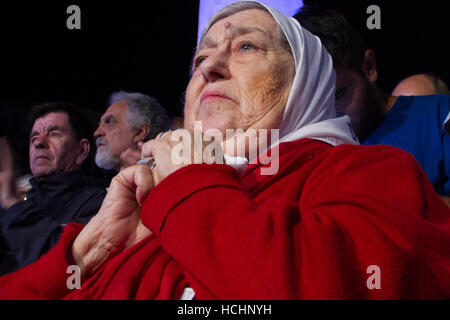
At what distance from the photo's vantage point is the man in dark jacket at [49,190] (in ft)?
6.70

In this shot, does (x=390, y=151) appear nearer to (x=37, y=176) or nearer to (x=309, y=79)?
(x=309, y=79)

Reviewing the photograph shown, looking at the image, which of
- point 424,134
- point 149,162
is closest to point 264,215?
point 149,162

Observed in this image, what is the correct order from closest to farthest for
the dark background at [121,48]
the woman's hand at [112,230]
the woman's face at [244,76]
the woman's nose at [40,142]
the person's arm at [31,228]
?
the woman's hand at [112,230], the woman's face at [244,76], the person's arm at [31,228], the dark background at [121,48], the woman's nose at [40,142]

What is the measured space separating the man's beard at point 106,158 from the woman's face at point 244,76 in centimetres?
174

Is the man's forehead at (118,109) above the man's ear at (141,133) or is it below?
above

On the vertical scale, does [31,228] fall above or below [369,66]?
below

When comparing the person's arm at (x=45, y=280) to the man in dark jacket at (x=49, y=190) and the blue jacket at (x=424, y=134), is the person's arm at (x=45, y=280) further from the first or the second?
the blue jacket at (x=424, y=134)

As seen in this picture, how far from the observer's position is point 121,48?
121 inches

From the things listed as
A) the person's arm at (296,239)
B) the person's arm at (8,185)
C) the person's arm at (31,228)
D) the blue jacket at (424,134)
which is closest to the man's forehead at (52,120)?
the person's arm at (8,185)

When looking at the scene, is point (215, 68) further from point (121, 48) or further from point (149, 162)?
point (121, 48)

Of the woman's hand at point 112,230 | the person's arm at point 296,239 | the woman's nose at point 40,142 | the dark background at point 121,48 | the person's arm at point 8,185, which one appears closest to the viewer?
the person's arm at point 296,239

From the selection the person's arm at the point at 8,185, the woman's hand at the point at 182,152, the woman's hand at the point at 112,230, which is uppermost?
Answer: the woman's hand at the point at 182,152

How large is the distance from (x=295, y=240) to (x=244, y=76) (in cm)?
55

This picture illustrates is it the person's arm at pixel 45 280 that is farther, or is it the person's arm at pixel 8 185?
the person's arm at pixel 8 185
